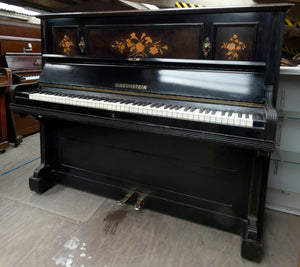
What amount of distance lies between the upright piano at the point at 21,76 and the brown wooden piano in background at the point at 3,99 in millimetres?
126

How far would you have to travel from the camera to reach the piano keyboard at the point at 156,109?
1.43m

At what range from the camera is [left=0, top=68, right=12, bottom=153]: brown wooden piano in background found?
3035 millimetres

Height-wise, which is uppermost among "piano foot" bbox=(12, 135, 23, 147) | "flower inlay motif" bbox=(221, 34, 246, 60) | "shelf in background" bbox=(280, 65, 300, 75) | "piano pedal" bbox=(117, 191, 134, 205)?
"flower inlay motif" bbox=(221, 34, 246, 60)

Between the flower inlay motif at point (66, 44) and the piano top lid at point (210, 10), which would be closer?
the piano top lid at point (210, 10)

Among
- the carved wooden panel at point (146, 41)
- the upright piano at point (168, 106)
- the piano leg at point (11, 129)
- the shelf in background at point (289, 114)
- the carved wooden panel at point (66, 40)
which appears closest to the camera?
the upright piano at point (168, 106)

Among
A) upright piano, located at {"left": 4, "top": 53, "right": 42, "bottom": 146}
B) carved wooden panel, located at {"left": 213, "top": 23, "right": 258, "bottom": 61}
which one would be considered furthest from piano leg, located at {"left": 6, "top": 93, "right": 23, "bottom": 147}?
carved wooden panel, located at {"left": 213, "top": 23, "right": 258, "bottom": 61}

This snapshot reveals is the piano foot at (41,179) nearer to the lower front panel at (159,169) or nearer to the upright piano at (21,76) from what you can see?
the lower front panel at (159,169)

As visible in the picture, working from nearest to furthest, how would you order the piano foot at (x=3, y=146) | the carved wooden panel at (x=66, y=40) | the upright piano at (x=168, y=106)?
the upright piano at (x=168, y=106)
the carved wooden panel at (x=66, y=40)
the piano foot at (x=3, y=146)

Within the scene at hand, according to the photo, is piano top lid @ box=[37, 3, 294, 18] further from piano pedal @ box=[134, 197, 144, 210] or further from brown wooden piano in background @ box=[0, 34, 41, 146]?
brown wooden piano in background @ box=[0, 34, 41, 146]

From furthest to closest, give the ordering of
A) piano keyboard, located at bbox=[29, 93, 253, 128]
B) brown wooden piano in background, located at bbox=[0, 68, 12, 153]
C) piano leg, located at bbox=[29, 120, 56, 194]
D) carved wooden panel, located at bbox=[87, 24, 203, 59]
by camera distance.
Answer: brown wooden piano in background, located at bbox=[0, 68, 12, 153] → piano leg, located at bbox=[29, 120, 56, 194] → carved wooden panel, located at bbox=[87, 24, 203, 59] → piano keyboard, located at bbox=[29, 93, 253, 128]

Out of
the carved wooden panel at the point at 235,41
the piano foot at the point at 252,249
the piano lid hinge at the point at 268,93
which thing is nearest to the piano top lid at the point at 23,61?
the carved wooden panel at the point at 235,41

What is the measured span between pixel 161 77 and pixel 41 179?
1.34 metres

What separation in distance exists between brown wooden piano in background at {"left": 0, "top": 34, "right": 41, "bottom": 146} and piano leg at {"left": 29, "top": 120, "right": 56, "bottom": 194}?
121cm

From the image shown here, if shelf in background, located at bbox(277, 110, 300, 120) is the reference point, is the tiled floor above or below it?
below
